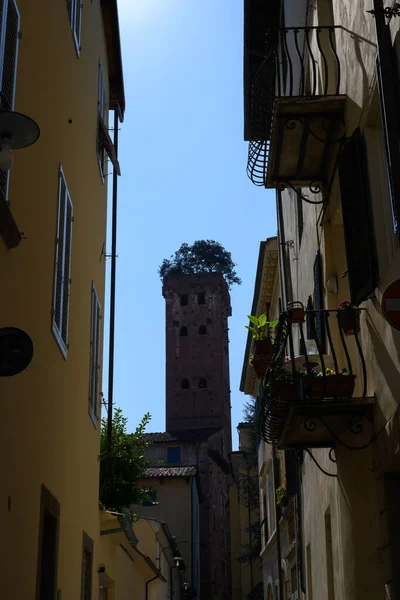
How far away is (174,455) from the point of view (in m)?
61.9

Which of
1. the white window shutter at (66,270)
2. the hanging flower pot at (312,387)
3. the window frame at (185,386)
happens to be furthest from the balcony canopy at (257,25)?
the window frame at (185,386)

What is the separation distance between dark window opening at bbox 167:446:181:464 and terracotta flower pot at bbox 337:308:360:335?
54.1 m

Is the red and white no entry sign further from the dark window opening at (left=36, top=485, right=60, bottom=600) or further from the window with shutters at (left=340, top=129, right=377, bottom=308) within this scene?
the dark window opening at (left=36, top=485, right=60, bottom=600)

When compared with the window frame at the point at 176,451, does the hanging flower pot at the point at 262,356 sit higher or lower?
lower

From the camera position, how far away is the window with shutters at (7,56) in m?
6.56

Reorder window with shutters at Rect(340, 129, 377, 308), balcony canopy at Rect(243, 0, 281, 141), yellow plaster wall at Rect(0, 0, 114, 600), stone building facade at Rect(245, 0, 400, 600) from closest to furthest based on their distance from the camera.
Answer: yellow plaster wall at Rect(0, 0, 114, 600) < stone building facade at Rect(245, 0, 400, 600) < window with shutters at Rect(340, 129, 377, 308) < balcony canopy at Rect(243, 0, 281, 141)

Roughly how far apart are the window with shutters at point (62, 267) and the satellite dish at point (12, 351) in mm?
2853

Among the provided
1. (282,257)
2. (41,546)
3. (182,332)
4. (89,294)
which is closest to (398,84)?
(41,546)

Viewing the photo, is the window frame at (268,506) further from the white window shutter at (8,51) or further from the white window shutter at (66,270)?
the white window shutter at (8,51)

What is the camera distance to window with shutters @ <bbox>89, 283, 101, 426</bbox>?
12309 mm

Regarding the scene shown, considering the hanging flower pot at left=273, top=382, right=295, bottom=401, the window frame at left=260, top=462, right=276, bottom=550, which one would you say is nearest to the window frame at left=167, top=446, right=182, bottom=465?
the window frame at left=260, top=462, right=276, bottom=550

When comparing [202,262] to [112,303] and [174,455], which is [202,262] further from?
[112,303]

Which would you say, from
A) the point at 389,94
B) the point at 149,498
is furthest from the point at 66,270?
the point at 149,498

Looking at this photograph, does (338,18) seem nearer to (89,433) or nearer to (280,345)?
(280,345)
